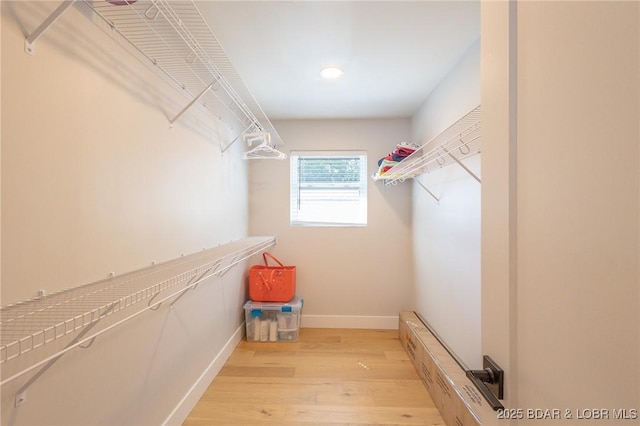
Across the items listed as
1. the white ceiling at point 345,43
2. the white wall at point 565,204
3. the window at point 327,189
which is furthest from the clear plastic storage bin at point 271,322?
the white wall at point 565,204

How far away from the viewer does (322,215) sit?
10.3 ft

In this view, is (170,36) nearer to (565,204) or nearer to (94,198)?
(94,198)

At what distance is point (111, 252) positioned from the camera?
42.3 inches

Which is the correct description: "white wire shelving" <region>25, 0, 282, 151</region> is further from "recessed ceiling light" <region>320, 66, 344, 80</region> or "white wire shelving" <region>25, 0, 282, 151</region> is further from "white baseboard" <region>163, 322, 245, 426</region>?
"white baseboard" <region>163, 322, 245, 426</region>

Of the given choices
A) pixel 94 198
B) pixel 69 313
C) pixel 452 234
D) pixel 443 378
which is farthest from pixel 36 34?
pixel 443 378

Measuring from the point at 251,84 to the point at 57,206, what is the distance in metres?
1.69

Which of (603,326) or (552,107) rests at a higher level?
(552,107)

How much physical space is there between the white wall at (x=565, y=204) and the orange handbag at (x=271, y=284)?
2272 mm

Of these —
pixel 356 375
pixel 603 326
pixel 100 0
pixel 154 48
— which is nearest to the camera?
pixel 603 326

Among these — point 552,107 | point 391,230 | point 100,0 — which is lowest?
point 391,230

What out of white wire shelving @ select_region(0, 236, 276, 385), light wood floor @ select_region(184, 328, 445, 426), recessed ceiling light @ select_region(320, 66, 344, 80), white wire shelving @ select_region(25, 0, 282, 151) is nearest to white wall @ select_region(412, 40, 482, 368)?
light wood floor @ select_region(184, 328, 445, 426)

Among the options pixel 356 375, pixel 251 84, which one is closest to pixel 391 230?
pixel 356 375

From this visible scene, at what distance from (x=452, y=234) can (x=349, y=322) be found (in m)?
1.64

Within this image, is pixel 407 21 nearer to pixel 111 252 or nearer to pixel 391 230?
pixel 111 252
